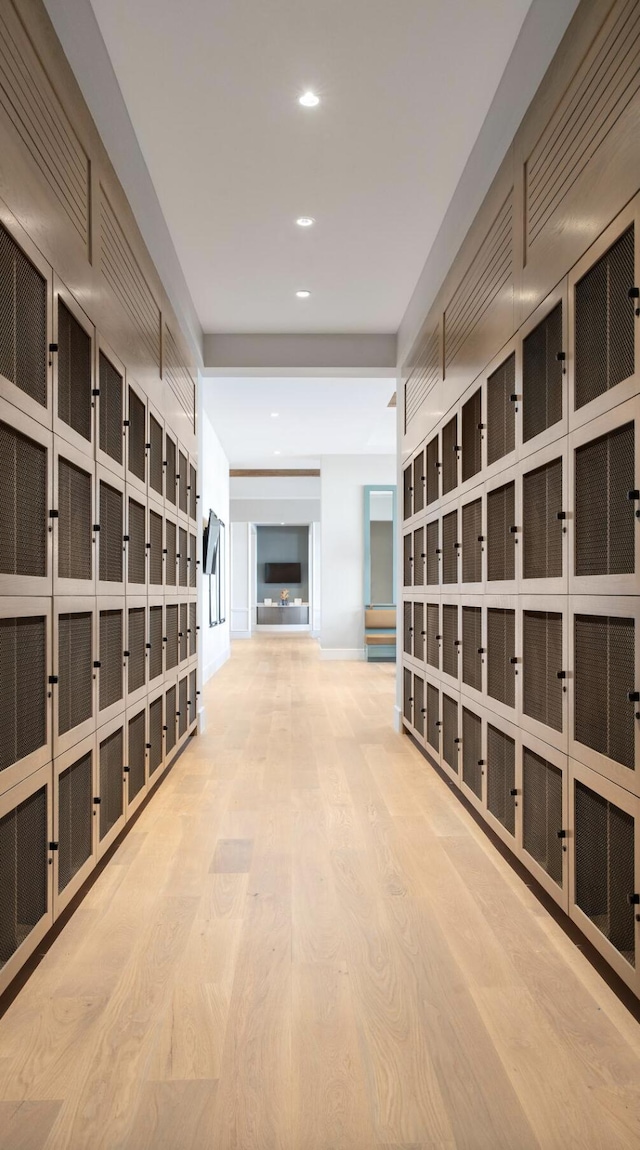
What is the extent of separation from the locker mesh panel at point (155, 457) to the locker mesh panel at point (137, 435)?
169 mm

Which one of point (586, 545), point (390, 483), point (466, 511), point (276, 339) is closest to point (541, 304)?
point (586, 545)

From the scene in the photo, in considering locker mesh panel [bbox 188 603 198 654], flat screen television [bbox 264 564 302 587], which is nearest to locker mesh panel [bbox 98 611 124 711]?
locker mesh panel [bbox 188 603 198 654]

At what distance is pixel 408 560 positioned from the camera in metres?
5.75

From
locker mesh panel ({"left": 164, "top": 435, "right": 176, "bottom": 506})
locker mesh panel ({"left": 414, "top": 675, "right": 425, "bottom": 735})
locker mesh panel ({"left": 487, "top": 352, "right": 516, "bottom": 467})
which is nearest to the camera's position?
locker mesh panel ({"left": 487, "top": 352, "right": 516, "bottom": 467})

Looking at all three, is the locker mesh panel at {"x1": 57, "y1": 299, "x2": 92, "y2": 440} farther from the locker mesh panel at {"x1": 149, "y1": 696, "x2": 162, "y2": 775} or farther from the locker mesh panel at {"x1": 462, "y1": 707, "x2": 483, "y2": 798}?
the locker mesh panel at {"x1": 462, "y1": 707, "x2": 483, "y2": 798}

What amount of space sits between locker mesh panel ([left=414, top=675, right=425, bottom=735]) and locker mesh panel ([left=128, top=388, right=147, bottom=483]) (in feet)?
7.57

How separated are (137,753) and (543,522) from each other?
215cm

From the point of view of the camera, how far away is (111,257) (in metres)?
3.14

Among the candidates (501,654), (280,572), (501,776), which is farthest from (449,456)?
(280,572)

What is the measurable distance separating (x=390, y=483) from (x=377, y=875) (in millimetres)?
8867

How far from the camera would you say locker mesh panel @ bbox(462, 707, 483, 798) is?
3.52 metres

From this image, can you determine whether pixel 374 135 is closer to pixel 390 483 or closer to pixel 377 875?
pixel 377 875

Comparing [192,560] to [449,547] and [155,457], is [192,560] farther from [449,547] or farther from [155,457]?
[449,547]

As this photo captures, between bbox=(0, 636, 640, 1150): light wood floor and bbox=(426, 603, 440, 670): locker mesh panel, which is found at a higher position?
bbox=(426, 603, 440, 670): locker mesh panel
